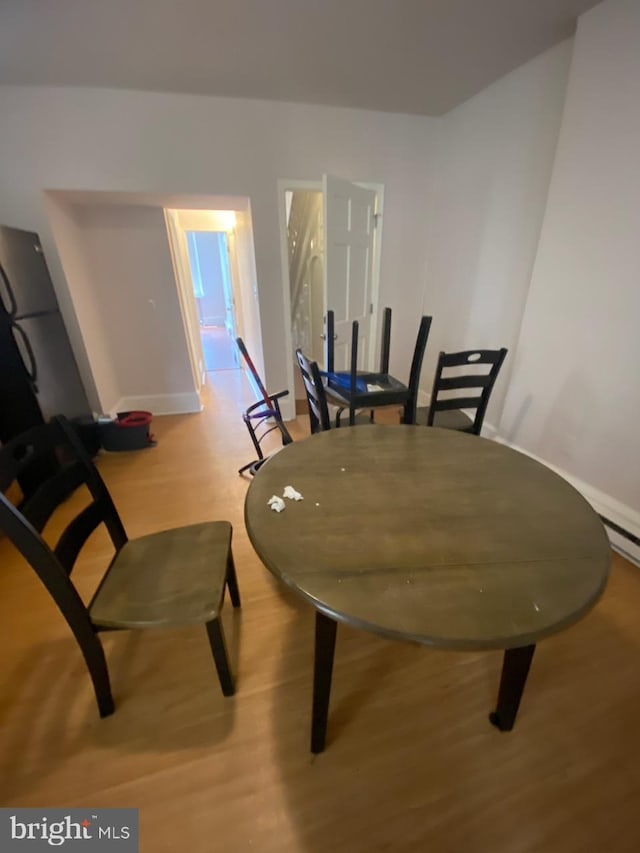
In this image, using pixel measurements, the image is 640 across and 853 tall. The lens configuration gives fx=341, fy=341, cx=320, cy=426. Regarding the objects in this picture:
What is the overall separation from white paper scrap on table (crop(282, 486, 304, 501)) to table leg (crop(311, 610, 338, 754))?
1.10 ft

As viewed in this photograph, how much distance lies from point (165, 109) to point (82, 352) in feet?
6.31

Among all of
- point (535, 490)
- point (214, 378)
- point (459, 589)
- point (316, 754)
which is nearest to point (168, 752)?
point (316, 754)

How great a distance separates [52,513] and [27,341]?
1.52 meters

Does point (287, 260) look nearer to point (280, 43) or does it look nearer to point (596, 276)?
point (280, 43)

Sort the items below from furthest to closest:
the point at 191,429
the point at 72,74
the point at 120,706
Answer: the point at 191,429, the point at 72,74, the point at 120,706

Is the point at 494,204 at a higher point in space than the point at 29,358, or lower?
higher

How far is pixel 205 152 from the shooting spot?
8.52 ft

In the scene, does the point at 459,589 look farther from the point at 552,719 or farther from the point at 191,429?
the point at 191,429

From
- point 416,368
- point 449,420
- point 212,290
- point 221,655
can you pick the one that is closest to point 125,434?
point 221,655

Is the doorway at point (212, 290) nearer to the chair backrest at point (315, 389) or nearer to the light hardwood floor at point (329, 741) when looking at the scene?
the chair backrest at point (315, 389)

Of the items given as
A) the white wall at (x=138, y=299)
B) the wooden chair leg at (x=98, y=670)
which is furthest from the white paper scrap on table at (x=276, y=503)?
the white wall at (x=138, y=299)

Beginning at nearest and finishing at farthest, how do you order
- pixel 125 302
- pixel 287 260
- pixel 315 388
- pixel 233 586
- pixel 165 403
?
1. pixel 233 586
2. pixel 315 388
3. pixel 287 260
4. pixel 125 302
5. pixel 165 403

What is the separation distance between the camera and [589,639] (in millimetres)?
1399

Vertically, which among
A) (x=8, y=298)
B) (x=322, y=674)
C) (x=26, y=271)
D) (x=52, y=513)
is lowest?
(x=322, y=674)
